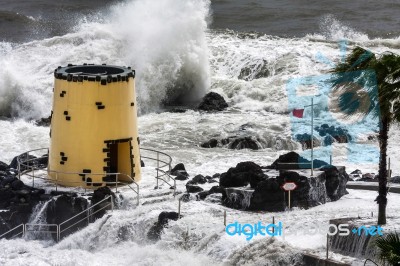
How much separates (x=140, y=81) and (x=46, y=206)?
69.7ft

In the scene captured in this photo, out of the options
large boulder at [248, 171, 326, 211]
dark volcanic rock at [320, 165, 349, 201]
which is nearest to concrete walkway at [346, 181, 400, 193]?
dark volcanic rock at [320, 165, 349, 201]

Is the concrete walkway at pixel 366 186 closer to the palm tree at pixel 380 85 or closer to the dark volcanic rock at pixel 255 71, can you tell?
the palm tree at pixel 380 85

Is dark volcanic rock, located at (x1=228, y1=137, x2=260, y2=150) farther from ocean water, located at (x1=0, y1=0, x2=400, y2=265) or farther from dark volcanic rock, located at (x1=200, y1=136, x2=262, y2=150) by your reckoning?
ocean water, located at (x1=0, y1=0, x2=400, y2=265)

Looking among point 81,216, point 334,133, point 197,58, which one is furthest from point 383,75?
point 197,58

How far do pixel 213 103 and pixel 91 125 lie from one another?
18.0m

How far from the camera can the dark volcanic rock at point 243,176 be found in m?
23.6

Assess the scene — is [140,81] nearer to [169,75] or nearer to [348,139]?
[169,75]

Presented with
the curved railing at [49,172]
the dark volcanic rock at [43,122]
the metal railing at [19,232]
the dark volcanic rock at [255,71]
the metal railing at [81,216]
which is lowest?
the metal railing at [19,232]

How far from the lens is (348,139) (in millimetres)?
34250

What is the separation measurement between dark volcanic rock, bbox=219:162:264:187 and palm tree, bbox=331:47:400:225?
3.28m

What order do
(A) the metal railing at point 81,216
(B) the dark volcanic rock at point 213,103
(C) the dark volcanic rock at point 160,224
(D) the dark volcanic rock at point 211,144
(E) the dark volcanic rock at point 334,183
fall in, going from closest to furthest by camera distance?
(C) the dark volcanic rock at point 160,224 < (A) the metal railing at point 81,216 < (E) the dark volcanic rock at point 334,183 < (D) the dark volcanic rock at point 211,144 < (B) the dark volcanic rock at point 213,103

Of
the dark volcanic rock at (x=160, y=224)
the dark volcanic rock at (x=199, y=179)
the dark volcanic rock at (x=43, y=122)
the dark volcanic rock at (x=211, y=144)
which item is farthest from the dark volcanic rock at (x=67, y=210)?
the dark volcanic rock at (x=43, y=122)

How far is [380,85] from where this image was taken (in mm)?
20109

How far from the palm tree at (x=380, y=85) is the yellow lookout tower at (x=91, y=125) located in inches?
207
